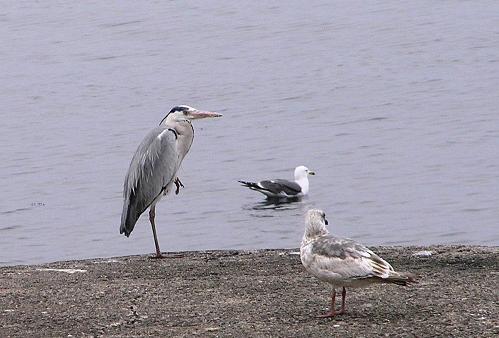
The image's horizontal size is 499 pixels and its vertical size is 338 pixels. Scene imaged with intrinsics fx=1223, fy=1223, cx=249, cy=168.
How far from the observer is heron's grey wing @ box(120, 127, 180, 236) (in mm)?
12320

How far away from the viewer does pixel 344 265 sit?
794cm

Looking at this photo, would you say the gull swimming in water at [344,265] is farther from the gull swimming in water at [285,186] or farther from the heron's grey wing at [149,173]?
the gull swimming in water at [285,186]

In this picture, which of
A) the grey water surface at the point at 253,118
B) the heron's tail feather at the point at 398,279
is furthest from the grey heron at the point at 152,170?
the heron's tail feather at the point at 398,279

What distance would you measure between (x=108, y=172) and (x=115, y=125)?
3.89 meters

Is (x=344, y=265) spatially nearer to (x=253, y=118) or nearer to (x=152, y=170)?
(x=152, y=170)

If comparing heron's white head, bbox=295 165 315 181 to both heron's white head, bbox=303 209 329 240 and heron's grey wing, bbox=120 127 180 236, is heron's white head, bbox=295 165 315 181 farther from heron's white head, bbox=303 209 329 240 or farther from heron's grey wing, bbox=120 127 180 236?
A: heron's white head, bbox=303 209 329 240

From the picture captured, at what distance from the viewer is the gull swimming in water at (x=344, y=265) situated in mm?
7863

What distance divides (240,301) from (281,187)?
32.6ft

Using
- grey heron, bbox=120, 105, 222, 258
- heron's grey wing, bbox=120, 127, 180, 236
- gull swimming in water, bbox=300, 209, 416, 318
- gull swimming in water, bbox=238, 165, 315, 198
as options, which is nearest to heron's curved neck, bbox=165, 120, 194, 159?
grey heron, bbox=120, 105, 222, 258

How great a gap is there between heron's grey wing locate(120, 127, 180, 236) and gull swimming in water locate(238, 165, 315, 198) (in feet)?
20.5

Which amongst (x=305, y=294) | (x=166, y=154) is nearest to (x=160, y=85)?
(x=166, y=154)

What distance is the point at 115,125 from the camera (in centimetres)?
2477

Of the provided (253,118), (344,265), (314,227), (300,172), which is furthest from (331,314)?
(253,118)

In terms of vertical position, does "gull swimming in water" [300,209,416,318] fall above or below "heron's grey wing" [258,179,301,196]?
above
